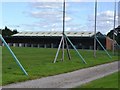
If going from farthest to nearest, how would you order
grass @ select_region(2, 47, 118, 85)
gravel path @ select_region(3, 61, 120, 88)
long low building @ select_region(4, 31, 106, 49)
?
1. long low building @ select_region(4, 31, 106, 49)
2. grass @ select_region(2, 47, 118, 85)
3. gravel path @ select_region(3, 61, 120, 88)

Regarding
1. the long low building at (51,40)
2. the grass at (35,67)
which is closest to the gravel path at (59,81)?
the grass at (35,67)

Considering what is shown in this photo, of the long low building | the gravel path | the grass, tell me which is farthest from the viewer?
the long low building

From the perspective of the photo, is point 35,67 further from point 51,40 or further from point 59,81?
point 51,40

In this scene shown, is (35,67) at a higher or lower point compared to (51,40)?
higher

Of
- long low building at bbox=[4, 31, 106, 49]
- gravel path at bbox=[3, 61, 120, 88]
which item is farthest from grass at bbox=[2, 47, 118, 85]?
long low building at bbox=[4, 31, 106, 49]

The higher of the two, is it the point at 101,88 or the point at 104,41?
the point at 101,88

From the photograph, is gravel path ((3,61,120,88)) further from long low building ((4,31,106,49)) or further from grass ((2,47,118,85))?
long low building ((4,31,106,49))

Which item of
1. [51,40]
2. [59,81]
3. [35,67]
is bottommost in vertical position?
[51,40]

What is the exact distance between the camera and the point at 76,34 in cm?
13100

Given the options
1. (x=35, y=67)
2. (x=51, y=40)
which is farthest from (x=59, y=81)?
(x=51, y=40)

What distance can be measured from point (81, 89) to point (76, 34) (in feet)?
385

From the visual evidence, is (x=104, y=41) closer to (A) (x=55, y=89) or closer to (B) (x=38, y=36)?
(B) (x=38, y=36)

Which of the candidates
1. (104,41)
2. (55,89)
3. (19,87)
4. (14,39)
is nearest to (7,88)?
(19,87)

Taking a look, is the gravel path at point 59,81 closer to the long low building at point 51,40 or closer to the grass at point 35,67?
the grass at point 35,67
